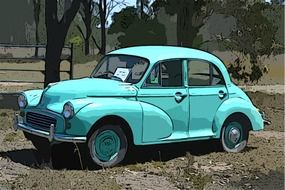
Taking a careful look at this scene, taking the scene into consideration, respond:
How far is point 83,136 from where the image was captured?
7.84 m

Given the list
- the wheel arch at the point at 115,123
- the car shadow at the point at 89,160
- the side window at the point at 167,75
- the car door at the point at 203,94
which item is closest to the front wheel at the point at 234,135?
the car shadow at the point at 89,160

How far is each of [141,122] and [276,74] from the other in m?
19.9

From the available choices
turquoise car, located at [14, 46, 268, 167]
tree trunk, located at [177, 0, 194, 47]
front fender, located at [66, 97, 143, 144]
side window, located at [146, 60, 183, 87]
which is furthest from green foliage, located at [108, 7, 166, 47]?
front fender, located at [66, 97, 143, 144]

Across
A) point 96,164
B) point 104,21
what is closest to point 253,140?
point 96,164

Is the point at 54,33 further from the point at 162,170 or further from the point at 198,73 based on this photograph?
the point at 162,170

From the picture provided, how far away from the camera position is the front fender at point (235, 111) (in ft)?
30.7

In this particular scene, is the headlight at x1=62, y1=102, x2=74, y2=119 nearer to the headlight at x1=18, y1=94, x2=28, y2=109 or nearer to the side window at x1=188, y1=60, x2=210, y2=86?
the headlight at x1=18, y1=94, x2=28, y2=109

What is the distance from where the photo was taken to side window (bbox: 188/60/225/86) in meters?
9.41

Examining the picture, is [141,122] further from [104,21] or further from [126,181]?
[104,21]

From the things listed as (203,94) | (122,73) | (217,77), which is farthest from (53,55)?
(203,94)

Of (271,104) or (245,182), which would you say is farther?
(271,104)

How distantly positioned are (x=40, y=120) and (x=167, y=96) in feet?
5.98

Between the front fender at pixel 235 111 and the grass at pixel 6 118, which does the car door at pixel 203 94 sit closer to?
the front fender at pixel 235 111

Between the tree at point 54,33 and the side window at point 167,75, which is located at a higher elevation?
the tree at point 54,33
